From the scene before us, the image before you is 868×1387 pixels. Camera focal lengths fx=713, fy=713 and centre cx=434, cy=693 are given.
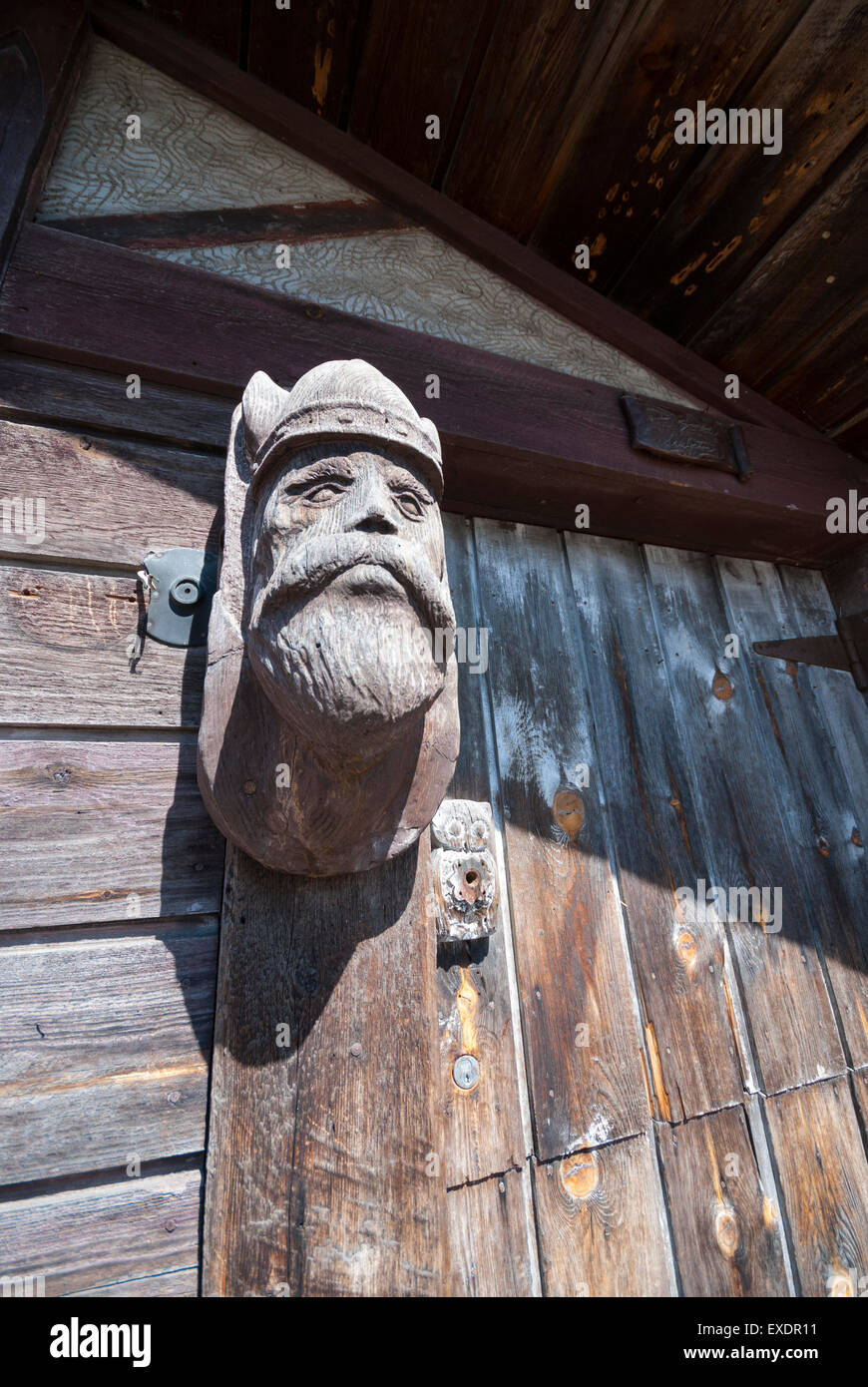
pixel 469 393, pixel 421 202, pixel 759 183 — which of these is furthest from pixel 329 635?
pixel 759 183

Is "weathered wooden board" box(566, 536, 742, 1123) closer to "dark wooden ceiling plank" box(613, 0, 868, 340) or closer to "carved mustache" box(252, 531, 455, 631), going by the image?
"dark wooden ceiling plank" box(613, 0, 868, 340)

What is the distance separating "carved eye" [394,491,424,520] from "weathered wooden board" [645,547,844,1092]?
875 millimetres

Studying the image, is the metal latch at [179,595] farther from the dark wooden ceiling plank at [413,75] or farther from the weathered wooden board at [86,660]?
the dark wooden ceiling plank at [413,75]

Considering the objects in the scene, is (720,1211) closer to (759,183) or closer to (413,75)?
(759,183)

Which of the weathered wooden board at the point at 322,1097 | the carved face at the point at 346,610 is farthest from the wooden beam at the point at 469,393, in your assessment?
the weathered wooden board at the point at 322,1097

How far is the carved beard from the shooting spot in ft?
2.19

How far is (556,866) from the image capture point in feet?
4.09

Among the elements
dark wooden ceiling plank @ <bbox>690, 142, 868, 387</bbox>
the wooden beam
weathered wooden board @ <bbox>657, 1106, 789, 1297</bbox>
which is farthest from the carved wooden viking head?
dark wooden ceiling plank @ <bbox>690, 142, 868, 387</bbox>

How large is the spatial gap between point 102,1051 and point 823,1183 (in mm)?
1203

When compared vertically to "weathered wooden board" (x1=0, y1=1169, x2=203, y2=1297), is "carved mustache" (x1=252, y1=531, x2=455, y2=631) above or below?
above

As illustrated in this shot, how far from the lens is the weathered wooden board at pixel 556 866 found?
111 centimetres
